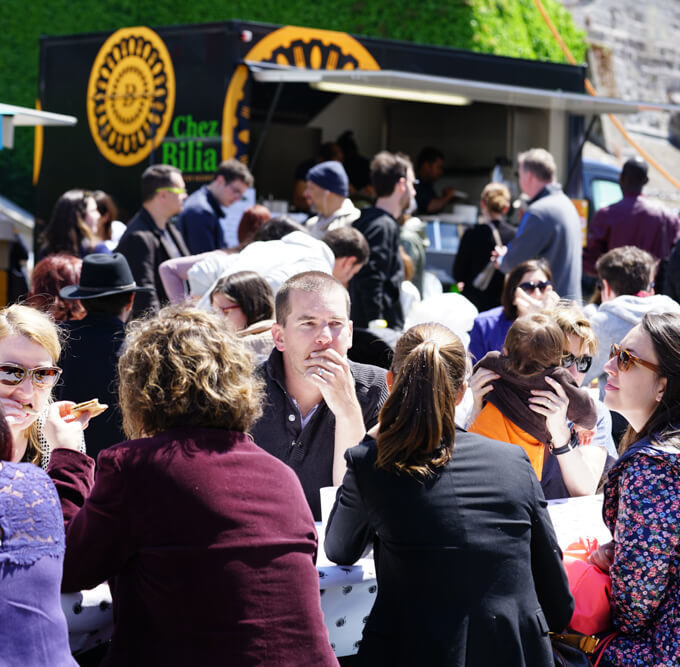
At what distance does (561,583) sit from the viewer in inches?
109

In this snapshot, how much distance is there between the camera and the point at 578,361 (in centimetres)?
407

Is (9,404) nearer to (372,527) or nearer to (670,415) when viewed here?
(372,527)

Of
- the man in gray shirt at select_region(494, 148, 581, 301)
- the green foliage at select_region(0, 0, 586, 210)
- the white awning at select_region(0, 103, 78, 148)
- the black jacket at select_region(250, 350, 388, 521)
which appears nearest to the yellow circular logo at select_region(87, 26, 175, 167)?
the white awning at select_region(0, 103, 78, 148)

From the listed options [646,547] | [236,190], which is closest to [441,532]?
[646,547]

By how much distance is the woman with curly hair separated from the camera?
230 centimetres

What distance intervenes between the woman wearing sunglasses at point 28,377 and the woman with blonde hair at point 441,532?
2.75 ft

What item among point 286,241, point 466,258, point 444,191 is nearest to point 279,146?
point 444,191

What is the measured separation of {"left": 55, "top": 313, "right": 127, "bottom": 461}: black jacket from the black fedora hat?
245 millimetres

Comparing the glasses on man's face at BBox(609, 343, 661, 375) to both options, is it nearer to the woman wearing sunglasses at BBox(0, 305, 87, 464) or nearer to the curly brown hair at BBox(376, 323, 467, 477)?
the curly brown hair at BBox(376, 323, 467, 477)

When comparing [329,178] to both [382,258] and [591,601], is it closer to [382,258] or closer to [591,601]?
[382,258]

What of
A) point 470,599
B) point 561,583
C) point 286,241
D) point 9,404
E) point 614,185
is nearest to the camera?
point 470,599

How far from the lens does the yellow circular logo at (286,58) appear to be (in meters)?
8.73

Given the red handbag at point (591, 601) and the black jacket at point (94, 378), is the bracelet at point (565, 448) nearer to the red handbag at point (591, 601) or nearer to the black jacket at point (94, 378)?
the red handbag at point (591, 601)

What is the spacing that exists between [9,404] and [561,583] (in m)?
1.58
